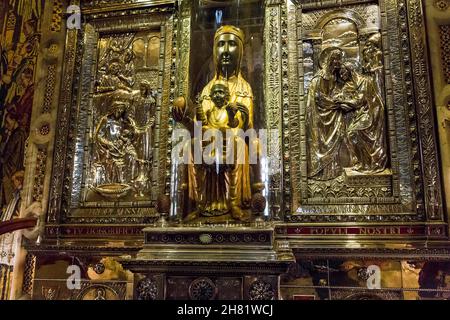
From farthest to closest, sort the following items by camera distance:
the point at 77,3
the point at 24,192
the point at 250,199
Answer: the point at 77,3 → the point at 24,192 → the point at 250,199

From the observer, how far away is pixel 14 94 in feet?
22.5

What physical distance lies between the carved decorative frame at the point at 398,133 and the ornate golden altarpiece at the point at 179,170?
1cm

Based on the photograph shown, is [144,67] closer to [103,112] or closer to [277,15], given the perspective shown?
[103,112]

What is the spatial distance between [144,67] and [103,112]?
87cm

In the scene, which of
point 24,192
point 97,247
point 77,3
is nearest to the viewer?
point 97,247

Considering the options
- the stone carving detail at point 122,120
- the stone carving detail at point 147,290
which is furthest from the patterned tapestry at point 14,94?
the stone carving detail at point 147,290

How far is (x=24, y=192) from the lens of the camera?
6.41m

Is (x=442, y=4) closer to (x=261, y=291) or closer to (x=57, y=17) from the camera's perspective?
(x=261, y=291)

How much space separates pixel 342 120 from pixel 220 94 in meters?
1.57

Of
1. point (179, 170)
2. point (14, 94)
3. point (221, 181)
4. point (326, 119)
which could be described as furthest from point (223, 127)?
point (14, 94)

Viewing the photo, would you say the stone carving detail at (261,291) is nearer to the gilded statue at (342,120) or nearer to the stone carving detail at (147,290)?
the stone carving detail at (147,290)

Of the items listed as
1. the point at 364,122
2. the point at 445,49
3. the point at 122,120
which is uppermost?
the point at 445,49

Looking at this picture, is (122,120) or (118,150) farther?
(122,120)
